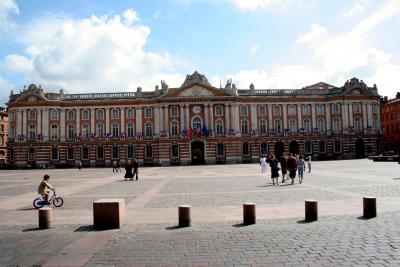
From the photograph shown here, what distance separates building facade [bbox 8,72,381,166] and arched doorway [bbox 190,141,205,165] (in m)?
0.19

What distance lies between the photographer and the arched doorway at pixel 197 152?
68.3 meters

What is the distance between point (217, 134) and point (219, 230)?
2285 inches

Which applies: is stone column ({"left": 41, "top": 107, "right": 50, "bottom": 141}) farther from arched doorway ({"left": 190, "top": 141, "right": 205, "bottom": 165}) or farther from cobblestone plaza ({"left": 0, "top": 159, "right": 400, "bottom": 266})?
cobblestone plaza ({"left": 0, "top": 159, "right": 400, "bottom": 266})

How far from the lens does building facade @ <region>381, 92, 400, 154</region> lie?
269ft

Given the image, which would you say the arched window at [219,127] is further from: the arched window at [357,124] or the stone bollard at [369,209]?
the stone bollard at [369,209]

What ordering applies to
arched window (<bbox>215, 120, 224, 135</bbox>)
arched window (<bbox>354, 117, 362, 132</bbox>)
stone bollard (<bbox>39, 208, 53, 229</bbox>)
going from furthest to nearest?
arched window (<bbox>354, 117, 362, 132</bbox>) < arched window (<bbox>215, 120, 224, 135</bbox>) < stone bollard (<bbox>39, 208, 53, 229</bbox>)

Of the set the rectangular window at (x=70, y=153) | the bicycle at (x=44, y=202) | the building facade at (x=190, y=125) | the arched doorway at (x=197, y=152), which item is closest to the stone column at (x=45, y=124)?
the building facade at (x=190, y=125)

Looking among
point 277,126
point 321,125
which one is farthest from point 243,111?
point 321,125

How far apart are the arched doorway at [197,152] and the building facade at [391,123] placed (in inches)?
1791

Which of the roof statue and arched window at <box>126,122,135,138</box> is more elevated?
the roof statue

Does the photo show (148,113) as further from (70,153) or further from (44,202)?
(44,202)

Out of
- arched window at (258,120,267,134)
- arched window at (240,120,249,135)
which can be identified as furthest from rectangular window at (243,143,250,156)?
arched window at (258,120,267,134)

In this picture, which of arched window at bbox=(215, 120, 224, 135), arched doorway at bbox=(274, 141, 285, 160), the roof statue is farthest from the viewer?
arched doorway at bbox=(274, 141, 285, 160)

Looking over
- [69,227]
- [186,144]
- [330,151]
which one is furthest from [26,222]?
[330,151]
